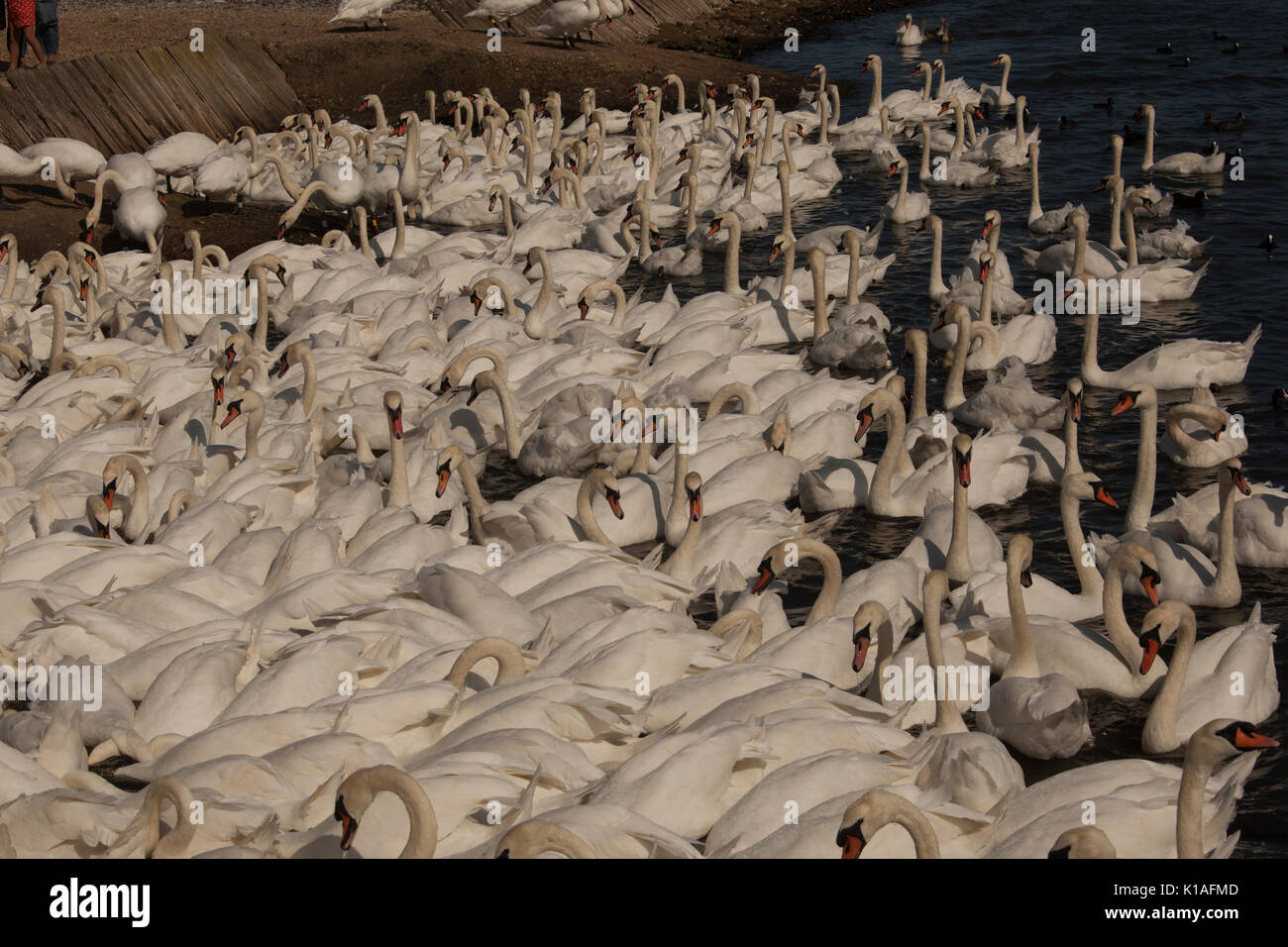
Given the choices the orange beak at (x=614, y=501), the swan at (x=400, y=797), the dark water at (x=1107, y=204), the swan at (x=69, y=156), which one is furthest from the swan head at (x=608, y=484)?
the swan at (x=69, y=156)

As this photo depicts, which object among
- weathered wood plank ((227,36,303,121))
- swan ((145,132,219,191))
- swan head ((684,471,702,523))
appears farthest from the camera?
weathered wood plank ((227,36,303,121))

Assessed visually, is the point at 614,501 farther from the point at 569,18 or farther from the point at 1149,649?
the point at 569,18

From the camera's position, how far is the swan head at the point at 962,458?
10930 mm

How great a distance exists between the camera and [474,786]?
787 cm

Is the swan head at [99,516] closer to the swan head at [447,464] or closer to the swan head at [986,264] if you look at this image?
the swan head at [447,464]

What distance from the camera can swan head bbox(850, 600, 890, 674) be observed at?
30.5 feet

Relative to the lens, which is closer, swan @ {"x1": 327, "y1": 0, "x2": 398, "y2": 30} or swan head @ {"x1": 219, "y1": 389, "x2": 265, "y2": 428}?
swan head @ {"x1": 219, "y1": 389, "x2": 265, "y2": 428}

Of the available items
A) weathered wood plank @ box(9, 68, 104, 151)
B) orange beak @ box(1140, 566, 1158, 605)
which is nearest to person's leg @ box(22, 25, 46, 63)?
weathered wood plank @ box(9, 68, 104, 151)

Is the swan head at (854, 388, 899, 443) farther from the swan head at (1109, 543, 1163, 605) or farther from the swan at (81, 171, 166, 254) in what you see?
the swan at (81, 171, 166, 254)

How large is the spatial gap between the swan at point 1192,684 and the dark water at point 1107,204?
0.21 metres

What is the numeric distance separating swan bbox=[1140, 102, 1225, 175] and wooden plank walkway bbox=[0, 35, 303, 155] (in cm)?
1559

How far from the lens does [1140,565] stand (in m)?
9.77

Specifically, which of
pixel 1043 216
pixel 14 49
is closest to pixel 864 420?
pixel 1043 216

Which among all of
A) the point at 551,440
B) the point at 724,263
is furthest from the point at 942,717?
the point at 724,263
